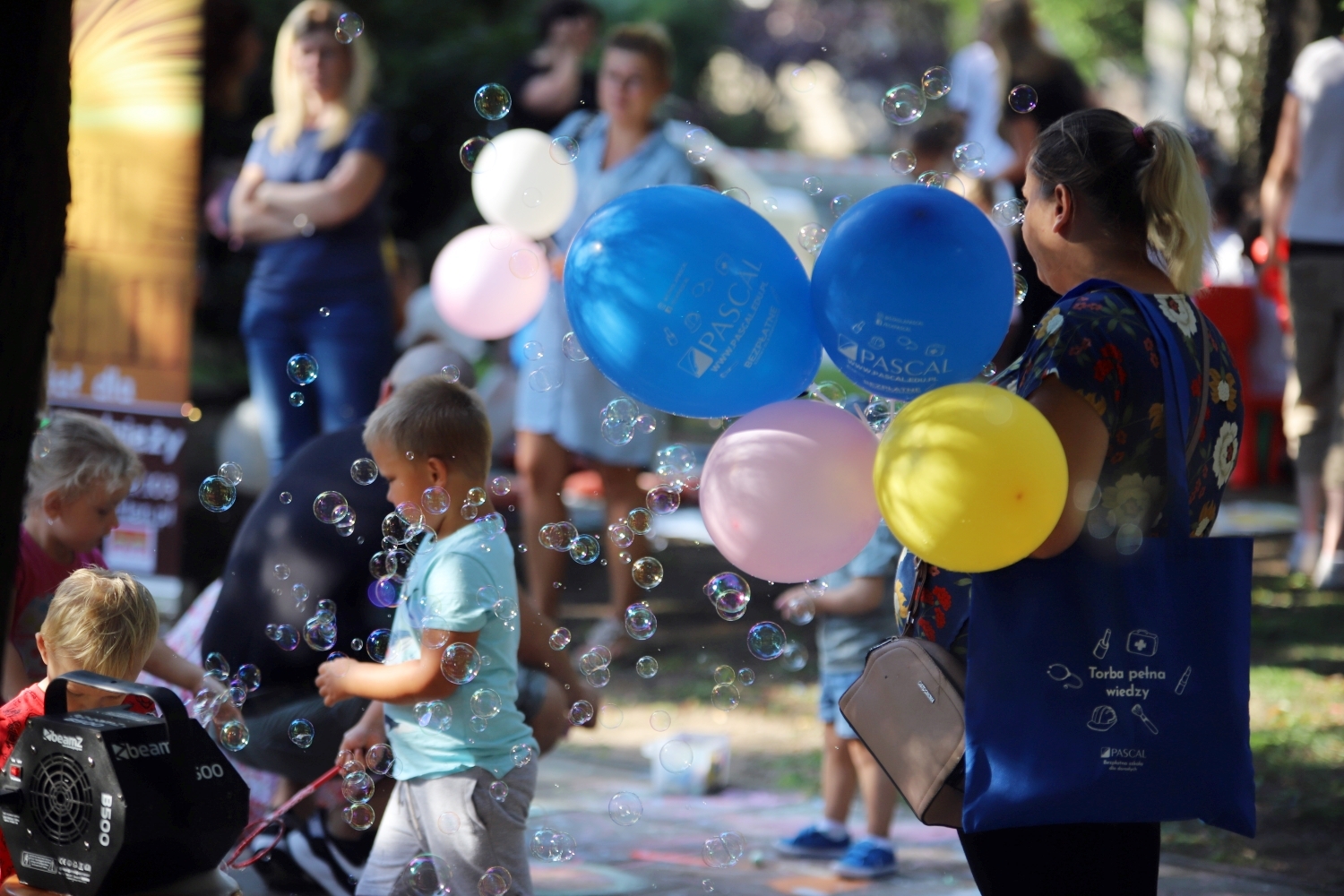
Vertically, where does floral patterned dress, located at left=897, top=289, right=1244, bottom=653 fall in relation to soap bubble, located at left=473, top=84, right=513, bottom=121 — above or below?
below

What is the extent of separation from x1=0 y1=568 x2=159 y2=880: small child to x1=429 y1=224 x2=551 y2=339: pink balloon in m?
1.84

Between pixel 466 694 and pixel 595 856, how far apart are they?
1221mm

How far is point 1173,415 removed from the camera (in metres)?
2.30

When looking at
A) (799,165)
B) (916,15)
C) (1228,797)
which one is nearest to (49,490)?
(1228,797)

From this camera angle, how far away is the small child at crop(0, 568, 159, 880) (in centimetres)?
269

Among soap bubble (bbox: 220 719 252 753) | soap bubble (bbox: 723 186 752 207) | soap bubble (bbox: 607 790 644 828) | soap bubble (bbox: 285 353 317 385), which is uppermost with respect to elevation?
soap bubble (bbox: 723 186 752 207)

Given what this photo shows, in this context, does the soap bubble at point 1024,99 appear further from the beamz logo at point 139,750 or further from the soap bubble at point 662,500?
the beamz logo at point 139,750

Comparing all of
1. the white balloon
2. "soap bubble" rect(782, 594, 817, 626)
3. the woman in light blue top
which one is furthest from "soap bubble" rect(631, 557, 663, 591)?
the woman in light blue top

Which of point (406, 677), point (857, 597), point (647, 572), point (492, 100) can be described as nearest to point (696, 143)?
point (492, 100)

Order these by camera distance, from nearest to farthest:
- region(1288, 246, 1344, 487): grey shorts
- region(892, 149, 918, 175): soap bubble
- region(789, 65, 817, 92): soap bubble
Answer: region(892, 149, 918, 175): soap bubble < region(789, 65, 817, 92): soap bubble < region(1288, 246, 1344, 487): grey shorts

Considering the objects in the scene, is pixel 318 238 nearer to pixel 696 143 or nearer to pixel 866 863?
pixel 696 143

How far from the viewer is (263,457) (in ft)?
22.4

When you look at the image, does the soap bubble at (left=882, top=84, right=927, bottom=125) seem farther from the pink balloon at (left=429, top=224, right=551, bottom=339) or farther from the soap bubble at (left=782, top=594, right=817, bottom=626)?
the pink balloon at (left=429, top=224, right=551, bottom=339)

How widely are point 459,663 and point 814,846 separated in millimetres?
1487
